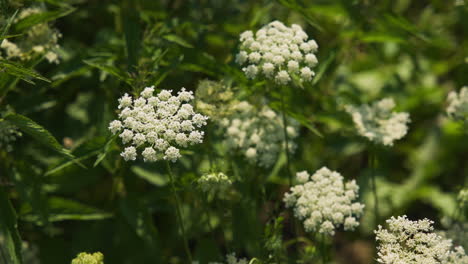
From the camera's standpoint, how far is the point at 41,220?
15.7ft

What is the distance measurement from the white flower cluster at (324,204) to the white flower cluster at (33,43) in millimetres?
2875

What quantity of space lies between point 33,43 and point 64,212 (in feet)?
5.90

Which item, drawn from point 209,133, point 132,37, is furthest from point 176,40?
point 209,133

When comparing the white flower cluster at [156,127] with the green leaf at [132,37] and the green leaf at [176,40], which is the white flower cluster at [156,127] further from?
the green leaf at [176,40]

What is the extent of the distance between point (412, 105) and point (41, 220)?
516cm

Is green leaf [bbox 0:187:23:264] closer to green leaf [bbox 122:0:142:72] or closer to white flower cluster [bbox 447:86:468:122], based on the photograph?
green leaf [bbox 122:0:142:72]

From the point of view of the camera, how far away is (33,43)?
5.27 metres

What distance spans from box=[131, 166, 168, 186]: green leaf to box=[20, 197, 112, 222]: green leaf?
0.57m

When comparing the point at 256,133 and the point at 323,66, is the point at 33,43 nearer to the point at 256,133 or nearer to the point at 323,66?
the point at 256,133

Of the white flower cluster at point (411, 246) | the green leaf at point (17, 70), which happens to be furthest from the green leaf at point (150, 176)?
the white flower cluster at point (411, 246)

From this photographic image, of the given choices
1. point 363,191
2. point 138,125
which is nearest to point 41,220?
point 138,125

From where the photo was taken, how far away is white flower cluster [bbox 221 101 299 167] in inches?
201

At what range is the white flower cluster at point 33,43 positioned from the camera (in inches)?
199

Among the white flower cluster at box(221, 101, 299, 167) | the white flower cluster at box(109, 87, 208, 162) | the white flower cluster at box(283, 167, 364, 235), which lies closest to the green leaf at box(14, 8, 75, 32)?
the white flower cluster at box(109, 87, 208, 162)
